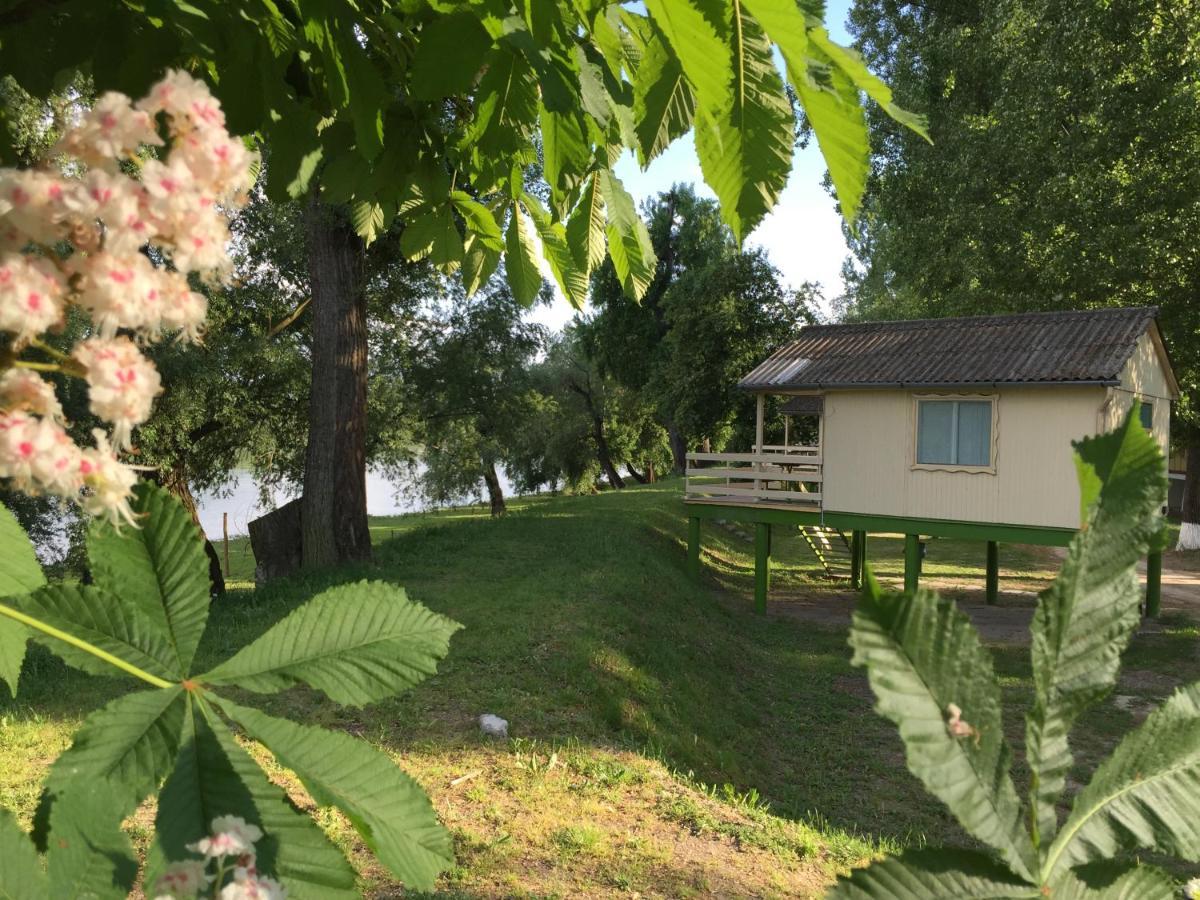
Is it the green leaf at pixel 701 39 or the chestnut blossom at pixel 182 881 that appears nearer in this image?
the chestnut blossom at pixel 182 881

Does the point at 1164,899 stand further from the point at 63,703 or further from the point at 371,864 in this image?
the point at 63,703

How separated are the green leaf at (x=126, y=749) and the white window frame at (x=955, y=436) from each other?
1663 centimetres

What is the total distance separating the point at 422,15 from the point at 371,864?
4.43 meters

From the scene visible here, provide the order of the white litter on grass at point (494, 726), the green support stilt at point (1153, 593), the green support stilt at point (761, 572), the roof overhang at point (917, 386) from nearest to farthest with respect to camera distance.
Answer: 1. the white litter on grass at point (494, 726)
2. the roof overhang at point (917, 386)
3. the green support stilt at point (1153, 593)
4. the green support stilt at point (761, 572)

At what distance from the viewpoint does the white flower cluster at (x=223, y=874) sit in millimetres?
686

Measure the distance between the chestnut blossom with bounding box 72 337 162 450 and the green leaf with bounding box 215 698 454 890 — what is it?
1.26 feet

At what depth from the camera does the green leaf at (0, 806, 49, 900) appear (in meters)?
0.69

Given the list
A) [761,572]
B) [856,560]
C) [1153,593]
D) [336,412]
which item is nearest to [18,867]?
[336,412]

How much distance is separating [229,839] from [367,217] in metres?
2.33

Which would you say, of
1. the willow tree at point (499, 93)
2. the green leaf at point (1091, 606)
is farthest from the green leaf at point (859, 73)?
the green leaf at point (1091, 606)

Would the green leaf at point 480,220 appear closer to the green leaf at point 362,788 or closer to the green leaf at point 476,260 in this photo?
the green leaf at point 476,260

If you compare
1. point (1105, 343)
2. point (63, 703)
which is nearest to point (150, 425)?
point (63, 703)

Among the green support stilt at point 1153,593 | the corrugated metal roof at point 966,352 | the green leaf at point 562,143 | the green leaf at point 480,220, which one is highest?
the corrugated metal roof at point 966,352

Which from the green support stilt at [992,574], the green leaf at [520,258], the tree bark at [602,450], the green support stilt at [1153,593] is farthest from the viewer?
the tree bark at [602,450]
